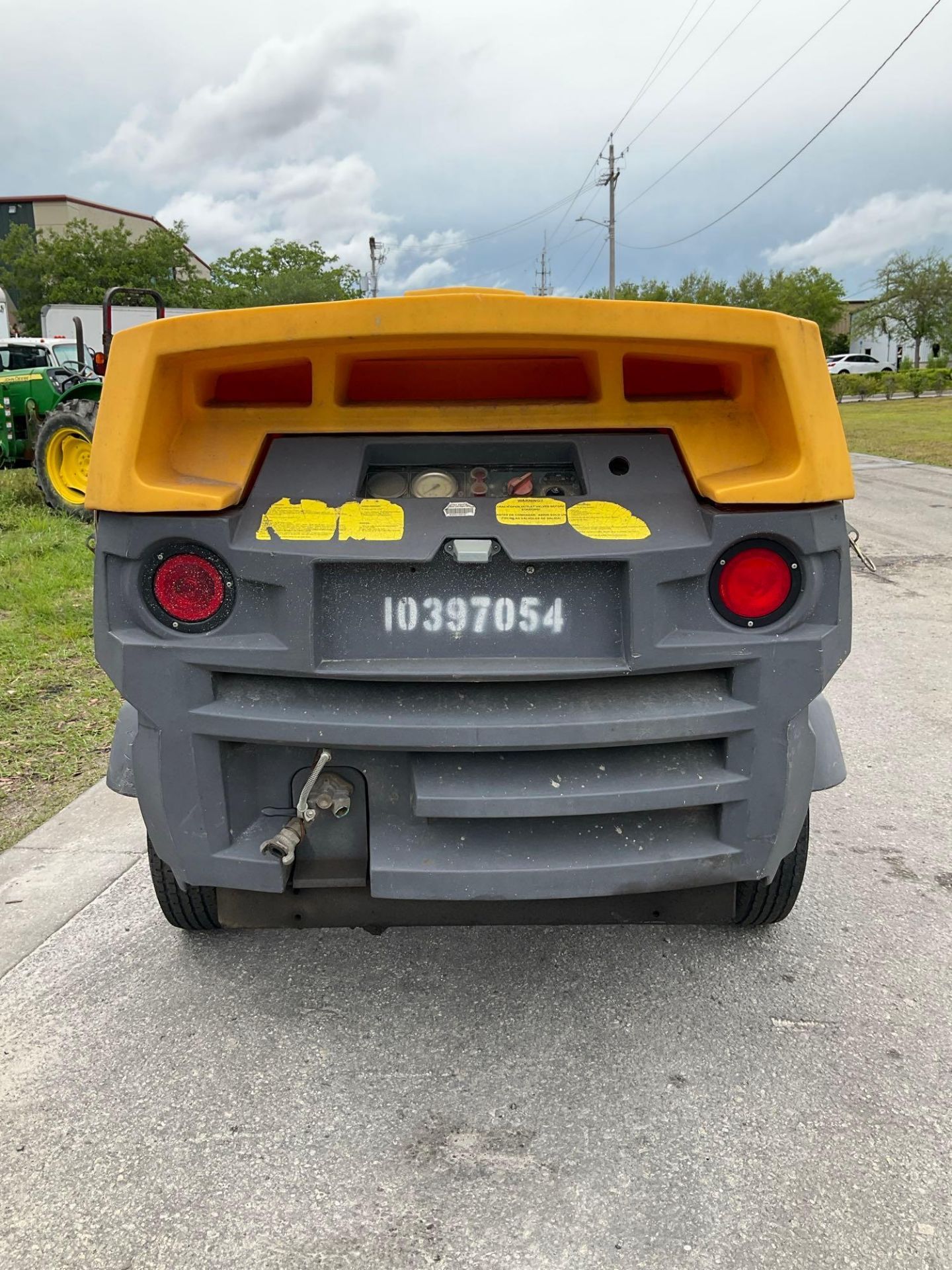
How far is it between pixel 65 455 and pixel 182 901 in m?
9.08

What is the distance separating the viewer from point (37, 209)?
64.4 metres

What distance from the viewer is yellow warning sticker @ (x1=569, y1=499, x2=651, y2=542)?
1922 millimetres

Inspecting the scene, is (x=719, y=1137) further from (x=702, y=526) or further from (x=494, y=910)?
(x=702, y=526)

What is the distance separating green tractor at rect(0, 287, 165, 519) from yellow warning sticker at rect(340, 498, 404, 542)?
309 inches

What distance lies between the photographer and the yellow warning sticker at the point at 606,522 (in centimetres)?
192

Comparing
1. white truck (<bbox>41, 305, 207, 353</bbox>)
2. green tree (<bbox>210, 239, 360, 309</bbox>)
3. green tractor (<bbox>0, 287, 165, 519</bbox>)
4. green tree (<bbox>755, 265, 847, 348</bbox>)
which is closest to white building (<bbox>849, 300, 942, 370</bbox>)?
green tree (<bbox>755, 265, 847, 348</bbox>)

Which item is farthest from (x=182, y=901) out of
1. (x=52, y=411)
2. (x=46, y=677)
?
(x=52, y=411)

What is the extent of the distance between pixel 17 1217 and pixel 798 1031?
174 cm

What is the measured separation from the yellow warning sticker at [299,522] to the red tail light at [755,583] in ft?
2.60

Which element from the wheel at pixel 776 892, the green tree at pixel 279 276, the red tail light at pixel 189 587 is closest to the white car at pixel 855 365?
the green tree at pixel 279 276

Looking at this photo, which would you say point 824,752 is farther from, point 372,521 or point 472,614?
point 372,521

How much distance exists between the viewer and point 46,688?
4898 mm

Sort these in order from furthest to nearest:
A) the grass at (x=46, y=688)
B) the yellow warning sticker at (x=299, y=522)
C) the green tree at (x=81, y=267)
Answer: the green tree at (x=81, y=267) → the grass at (x=46, y=688) → the yellow warning sticker at (x=299, y=522)

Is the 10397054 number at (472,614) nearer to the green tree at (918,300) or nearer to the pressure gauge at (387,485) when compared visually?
the pressure gauge at (387,485)
